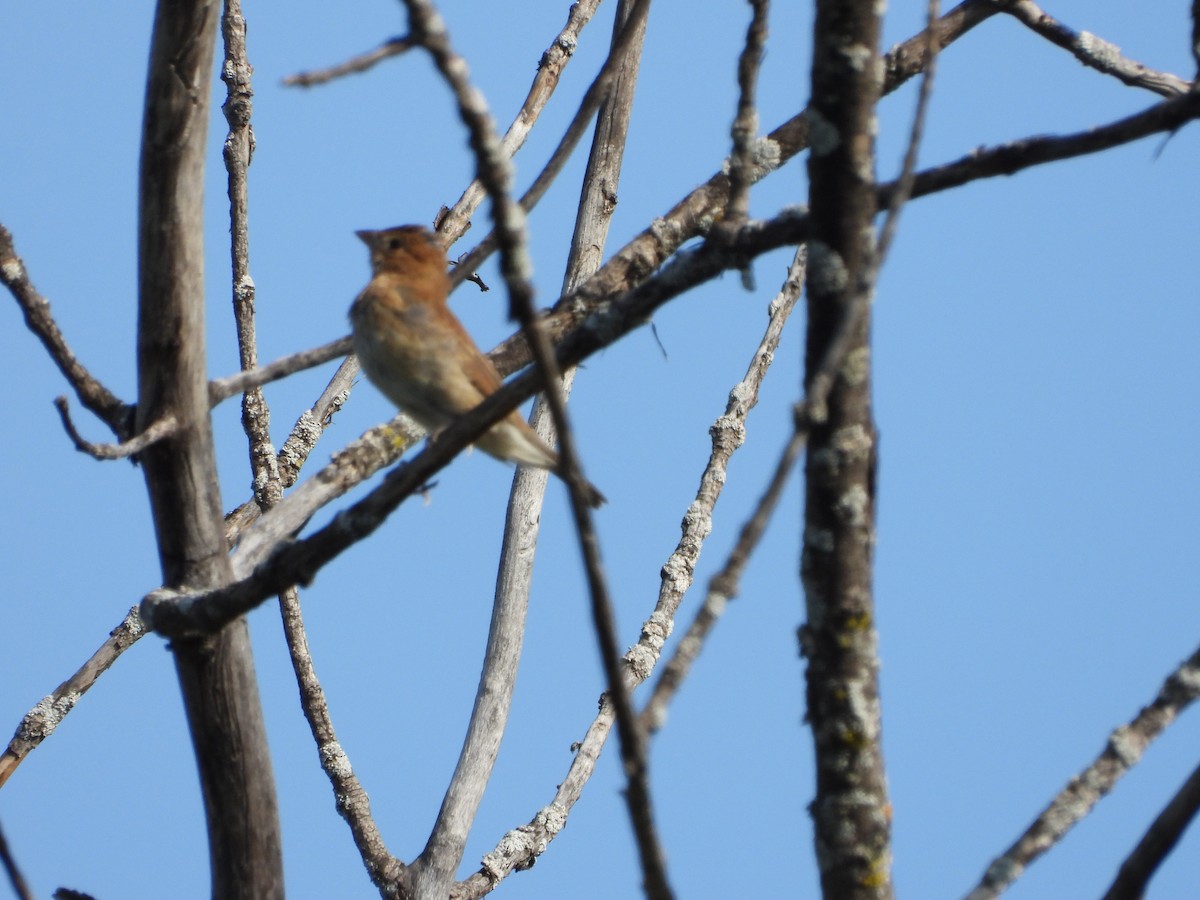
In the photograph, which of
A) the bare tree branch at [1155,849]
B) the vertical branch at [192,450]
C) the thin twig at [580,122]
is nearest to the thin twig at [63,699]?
the vertical branch at [192,450]

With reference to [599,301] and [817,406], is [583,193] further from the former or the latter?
[817,406]

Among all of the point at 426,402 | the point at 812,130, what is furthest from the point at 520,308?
the point at 426,402

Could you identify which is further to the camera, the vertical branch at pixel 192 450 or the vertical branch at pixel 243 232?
the vertical branch at pixel 243 232

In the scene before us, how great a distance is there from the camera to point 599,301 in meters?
4.16

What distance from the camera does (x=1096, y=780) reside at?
2.47 m

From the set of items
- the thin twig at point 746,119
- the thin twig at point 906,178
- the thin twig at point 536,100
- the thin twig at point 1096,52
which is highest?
the thin twig at point 536,100

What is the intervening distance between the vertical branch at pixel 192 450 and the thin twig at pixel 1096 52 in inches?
128

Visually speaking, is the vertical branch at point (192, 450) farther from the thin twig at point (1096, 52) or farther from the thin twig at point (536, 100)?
the thin twig at point (1096, 52)

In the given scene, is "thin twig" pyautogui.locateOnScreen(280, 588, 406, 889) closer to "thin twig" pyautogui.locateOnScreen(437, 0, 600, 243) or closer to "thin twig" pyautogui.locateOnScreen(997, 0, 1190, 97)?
"thin twig" pyautogui.locateOnScreen(437, 0, 600, 243)

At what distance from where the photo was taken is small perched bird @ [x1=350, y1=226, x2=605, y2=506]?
15.9 feet

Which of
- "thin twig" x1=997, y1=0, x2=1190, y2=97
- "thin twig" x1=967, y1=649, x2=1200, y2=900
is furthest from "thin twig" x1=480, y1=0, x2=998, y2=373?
"thin twig" x1=967, y1=649, x2=1200, y2=900

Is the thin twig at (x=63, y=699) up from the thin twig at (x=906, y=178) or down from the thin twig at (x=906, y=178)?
up

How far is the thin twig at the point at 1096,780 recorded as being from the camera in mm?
2404

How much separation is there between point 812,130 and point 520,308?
2.77ft
